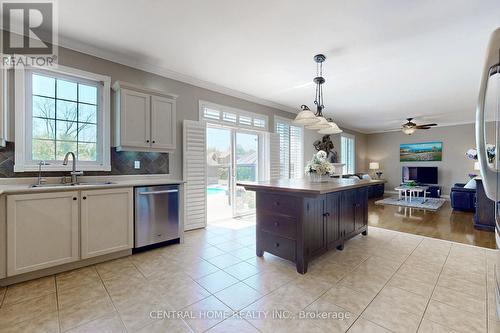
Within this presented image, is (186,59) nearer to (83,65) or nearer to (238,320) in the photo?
(83,65)

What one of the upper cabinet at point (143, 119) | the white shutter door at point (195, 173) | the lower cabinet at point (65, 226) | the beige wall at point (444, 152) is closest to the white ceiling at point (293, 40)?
the upper cabinet at point (143, 119)

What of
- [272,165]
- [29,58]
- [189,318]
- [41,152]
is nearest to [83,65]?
[29,58]

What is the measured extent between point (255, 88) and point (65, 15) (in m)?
2.91

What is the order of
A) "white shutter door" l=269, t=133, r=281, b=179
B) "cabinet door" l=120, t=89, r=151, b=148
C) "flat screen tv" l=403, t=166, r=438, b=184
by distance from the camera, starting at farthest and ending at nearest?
"flat screen tv" l=403, t=166, r=438, b=184
"white shutter door" l=269, t=133, r=281, b=179
"cabinet door" l=120, t=89, r=151, b=148

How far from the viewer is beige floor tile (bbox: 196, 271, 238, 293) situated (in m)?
2.14

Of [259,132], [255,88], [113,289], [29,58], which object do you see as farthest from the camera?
[259,132]

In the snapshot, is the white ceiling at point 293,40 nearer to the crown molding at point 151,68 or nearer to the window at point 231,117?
the crown molding at point 151,68

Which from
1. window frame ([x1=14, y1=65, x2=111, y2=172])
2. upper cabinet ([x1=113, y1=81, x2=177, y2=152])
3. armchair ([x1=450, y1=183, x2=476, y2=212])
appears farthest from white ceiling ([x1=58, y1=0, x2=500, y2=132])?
armchair ([x1=450, y1=183, x2=476, y2=212])

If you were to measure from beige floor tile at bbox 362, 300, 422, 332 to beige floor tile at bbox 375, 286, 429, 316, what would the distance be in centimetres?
5

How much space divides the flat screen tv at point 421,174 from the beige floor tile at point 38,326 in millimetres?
10094

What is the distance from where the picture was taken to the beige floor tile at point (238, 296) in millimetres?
1888

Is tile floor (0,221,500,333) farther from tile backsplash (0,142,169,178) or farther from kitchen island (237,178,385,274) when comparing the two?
tile backsplash (0,142,169,178)

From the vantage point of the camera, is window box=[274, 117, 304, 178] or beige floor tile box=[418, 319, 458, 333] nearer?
beige floor tile box=[418, 319, 458, 333]

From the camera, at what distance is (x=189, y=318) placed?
5.63ft
